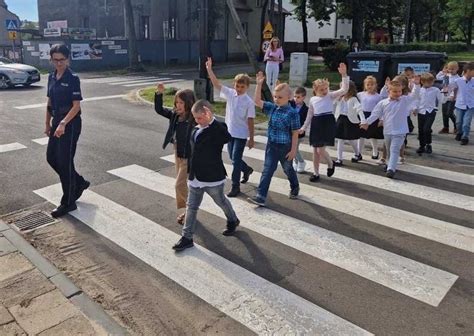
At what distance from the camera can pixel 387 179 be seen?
7.17 metres

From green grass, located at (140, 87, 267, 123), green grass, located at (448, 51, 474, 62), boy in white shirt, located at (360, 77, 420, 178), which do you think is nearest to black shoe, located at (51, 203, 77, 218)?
boy in white shirt, located at (360, 77, 420, 178)

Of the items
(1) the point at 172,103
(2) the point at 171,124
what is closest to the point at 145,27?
(1) the point at 172,103

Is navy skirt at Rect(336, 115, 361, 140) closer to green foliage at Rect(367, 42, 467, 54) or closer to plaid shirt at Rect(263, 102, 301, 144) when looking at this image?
plaid shirt at Rect(263, 102, 301, 144)

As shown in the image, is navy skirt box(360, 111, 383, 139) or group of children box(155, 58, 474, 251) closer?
group of children box(155, 58, 474, 251)

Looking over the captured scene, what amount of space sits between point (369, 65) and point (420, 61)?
123 centimetres

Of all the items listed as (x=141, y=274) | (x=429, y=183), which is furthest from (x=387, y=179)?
(x=141, y=274)

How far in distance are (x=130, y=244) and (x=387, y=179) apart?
414 cm

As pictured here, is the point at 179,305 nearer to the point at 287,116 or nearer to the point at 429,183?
the point at 287,116

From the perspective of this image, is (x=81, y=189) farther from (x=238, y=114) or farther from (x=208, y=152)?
(x=208, y=152)

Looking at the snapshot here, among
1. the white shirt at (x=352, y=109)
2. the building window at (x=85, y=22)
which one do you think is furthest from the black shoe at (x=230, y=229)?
the building window at (x=85, y=22)

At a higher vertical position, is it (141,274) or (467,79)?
(467,79)

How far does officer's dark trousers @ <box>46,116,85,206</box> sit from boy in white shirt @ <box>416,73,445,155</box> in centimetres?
614

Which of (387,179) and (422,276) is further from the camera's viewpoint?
(387,179)

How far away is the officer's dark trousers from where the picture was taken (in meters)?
5.61
